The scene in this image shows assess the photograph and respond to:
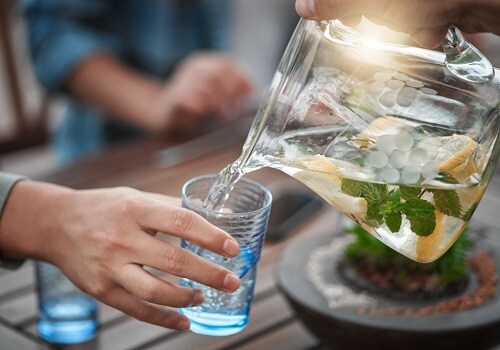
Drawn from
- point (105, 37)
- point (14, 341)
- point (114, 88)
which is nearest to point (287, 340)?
point (14, 341)

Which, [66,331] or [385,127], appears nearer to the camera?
[385,127]

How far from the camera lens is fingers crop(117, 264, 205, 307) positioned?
918mm

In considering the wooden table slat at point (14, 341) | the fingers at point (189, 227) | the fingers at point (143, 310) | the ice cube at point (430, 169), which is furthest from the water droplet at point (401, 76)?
the wooden table slat at point (14, 341)

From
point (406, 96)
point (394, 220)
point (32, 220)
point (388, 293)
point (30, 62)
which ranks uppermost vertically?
point (406, 96)

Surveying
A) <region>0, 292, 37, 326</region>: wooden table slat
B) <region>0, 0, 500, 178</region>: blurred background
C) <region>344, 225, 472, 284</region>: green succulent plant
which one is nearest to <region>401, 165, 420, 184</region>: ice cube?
<region>344, 225, 472, 284</region>: green succulent plant

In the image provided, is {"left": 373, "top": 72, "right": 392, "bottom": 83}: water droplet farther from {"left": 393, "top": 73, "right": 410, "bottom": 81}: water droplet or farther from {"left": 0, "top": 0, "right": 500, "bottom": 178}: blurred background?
{"left": 0, "top": 0, "right": 500, "bottom": 178}: blurred background

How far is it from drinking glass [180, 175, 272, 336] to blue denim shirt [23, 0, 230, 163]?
4.65ft

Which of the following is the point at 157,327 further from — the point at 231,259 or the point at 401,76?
the point at 401,76

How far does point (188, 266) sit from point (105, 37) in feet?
5.15

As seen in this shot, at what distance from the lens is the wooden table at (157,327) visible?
120 centimetres

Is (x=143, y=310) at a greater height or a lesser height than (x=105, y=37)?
greater

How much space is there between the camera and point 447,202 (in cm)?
90

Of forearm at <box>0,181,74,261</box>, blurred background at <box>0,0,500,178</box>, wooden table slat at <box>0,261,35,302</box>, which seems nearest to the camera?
forearm at <box>0,181,74,261</box>

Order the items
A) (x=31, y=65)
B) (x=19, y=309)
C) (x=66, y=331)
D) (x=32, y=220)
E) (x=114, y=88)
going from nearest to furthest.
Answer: (x=32, y=220) → (x=66, y=331) → (x=19, y=309) → (x=114, y=88) → (x=31, y=65)
